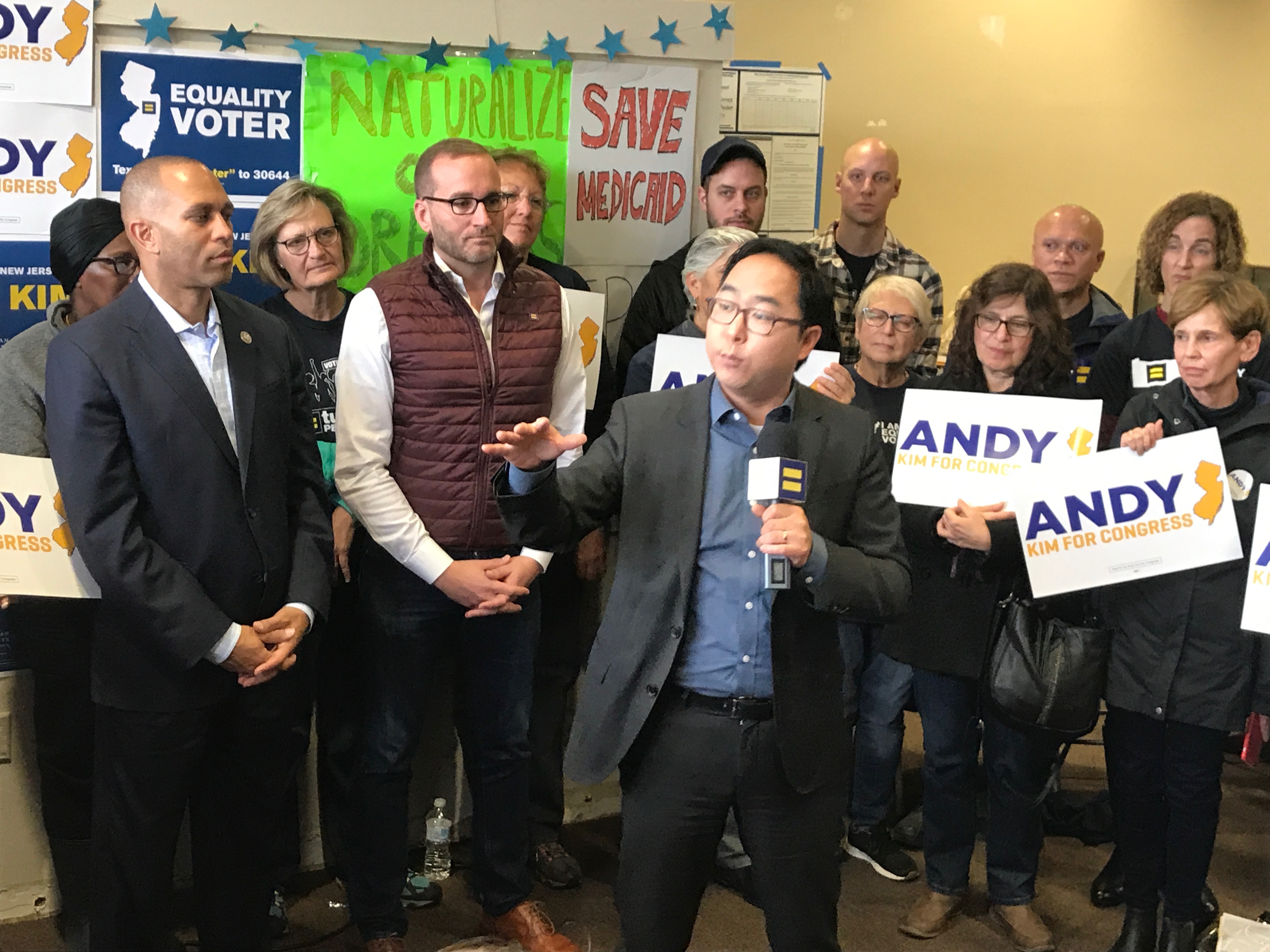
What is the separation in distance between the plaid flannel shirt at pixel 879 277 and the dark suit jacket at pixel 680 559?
1920 mm

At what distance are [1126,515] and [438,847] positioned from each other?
2188 mm

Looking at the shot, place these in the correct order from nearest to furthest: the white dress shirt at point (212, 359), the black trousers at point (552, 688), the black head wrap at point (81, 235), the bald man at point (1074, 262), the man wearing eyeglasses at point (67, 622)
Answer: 1. the white dress shirt at point (212, 359)
2. the man wearing eyeglasses at point (67, 622)
3. the black head wrap at point (81, 235)
4. the black trousers at point (552, 688)
5. the bald man at point (1074, 262)

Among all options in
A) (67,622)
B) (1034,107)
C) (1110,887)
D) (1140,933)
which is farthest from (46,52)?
→ (1034,107)

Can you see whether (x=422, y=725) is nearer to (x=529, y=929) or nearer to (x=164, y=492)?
(x=529, y=929)

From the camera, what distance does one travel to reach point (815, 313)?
2.21 meters

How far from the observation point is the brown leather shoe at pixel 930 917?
355cm

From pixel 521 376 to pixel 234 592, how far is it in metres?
0.89

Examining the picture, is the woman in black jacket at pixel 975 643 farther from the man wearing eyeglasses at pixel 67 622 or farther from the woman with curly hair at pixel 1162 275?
the man wearing eyeglasses at pixel 67 622

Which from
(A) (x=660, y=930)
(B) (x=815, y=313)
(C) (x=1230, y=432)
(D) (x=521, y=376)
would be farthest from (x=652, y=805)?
(C) (x=1230, y=432)

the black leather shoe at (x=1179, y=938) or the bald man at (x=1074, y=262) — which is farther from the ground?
the bald man at (x=1074, y=262)

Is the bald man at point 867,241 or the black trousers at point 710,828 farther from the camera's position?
the bald man at point 867,241

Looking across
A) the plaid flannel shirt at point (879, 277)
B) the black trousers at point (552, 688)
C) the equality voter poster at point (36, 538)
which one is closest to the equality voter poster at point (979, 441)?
the plaid flannel shirt at point (879, 277)

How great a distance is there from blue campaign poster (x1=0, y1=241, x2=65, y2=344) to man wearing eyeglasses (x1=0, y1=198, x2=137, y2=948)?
332 mm

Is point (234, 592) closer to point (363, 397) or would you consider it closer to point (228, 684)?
point (228, 684)
